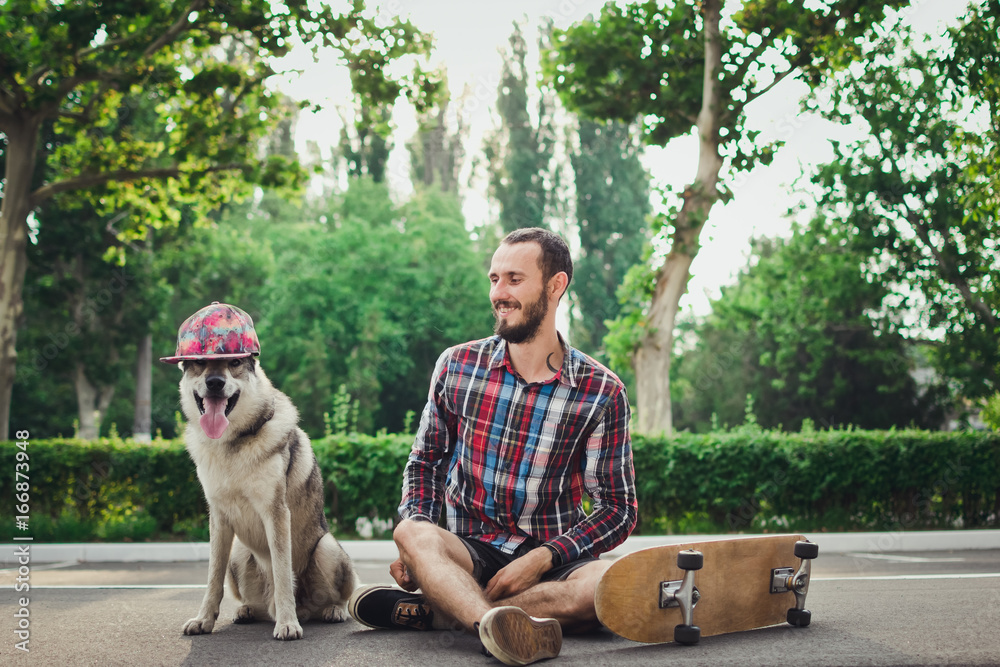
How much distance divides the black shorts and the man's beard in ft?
3.58

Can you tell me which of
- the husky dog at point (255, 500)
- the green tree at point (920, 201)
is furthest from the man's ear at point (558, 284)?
the green tree at point (920, 201)

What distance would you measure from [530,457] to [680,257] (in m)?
10.7

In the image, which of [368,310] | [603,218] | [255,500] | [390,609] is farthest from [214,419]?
[603,218]

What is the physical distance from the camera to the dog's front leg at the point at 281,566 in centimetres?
427

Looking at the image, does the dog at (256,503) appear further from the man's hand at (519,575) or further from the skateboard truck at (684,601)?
the skateboard truck at (684,601)

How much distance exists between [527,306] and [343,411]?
792cm

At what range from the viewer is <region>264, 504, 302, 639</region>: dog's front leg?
14.0ft

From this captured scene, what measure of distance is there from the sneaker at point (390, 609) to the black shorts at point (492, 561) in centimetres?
41

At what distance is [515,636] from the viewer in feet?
11.5

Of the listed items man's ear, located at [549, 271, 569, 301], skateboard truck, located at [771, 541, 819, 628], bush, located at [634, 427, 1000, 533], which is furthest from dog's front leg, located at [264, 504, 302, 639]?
bush, located at [634, 427, 1000, 533]

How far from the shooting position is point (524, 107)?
48.2m

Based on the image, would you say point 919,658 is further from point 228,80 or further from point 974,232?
point 974,232

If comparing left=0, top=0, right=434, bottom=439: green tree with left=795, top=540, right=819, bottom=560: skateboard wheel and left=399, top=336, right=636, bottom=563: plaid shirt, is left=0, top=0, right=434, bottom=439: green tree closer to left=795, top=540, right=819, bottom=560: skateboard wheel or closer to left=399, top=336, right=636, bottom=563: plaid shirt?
left=399, top=336, right=636, bottom=563: plaid shirt

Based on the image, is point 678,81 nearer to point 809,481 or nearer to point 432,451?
point 809,481
